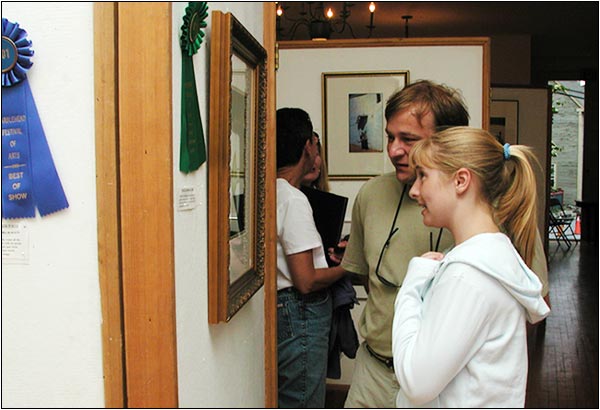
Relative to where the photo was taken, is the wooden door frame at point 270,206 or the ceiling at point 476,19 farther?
the ceiling at point 476,19

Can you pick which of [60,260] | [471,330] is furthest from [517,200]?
[60,260]

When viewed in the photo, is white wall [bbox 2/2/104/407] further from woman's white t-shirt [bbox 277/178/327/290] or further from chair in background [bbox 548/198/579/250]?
chair in background [bbox 548/198/579/250]

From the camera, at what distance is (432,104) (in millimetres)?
1981

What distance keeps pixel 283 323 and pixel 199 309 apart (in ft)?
3.94

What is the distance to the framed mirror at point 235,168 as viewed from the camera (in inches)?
58.6

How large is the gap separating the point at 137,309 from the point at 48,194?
10.0 inches

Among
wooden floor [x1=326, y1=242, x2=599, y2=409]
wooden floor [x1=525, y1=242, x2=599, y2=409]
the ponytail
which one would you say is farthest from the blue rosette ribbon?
wooden floor [x1=525, y1=242, x2=599, y2=409]

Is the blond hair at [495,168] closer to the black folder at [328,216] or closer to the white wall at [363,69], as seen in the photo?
the black folder at [328,216]

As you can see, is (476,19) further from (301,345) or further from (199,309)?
(199,309)

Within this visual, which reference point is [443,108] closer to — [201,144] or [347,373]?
Answer: [201,144]

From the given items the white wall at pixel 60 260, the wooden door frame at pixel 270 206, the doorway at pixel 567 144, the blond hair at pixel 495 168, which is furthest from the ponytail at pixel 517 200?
the doorway at pixel 567 144

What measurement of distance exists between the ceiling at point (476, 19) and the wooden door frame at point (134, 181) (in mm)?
6016

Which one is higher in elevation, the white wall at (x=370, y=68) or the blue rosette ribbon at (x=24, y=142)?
the white wall at (x=370, y=68)

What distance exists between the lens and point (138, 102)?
123 cm
